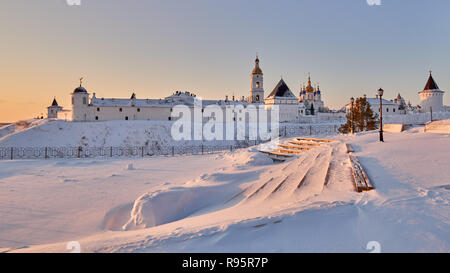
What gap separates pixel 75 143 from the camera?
129 ft

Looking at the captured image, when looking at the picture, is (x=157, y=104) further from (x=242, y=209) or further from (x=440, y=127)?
(x=242, y=209)

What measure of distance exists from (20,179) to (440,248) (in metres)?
16.1

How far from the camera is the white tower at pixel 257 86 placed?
6112 cm

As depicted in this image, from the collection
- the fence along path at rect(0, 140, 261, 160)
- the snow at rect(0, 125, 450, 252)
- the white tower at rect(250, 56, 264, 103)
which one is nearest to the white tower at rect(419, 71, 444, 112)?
the white tower at rect(250, 56, 264, 103)

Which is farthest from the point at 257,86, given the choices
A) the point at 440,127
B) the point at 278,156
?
the point at 440,127

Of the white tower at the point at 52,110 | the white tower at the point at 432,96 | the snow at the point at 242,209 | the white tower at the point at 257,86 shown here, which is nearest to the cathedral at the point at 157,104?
the white tower at the point at 257,86

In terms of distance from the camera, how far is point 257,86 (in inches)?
2427

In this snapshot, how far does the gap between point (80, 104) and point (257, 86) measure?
3861cm

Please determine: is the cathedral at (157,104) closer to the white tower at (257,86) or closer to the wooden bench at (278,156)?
the white tower at (257,86)

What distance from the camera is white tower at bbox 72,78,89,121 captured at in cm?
4978

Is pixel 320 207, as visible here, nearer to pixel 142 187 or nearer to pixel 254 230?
pixel 254 230

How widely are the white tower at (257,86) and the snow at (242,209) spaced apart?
49.5 meters

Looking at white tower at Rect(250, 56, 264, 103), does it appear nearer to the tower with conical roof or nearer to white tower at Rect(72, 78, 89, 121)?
the tower with conical roof
